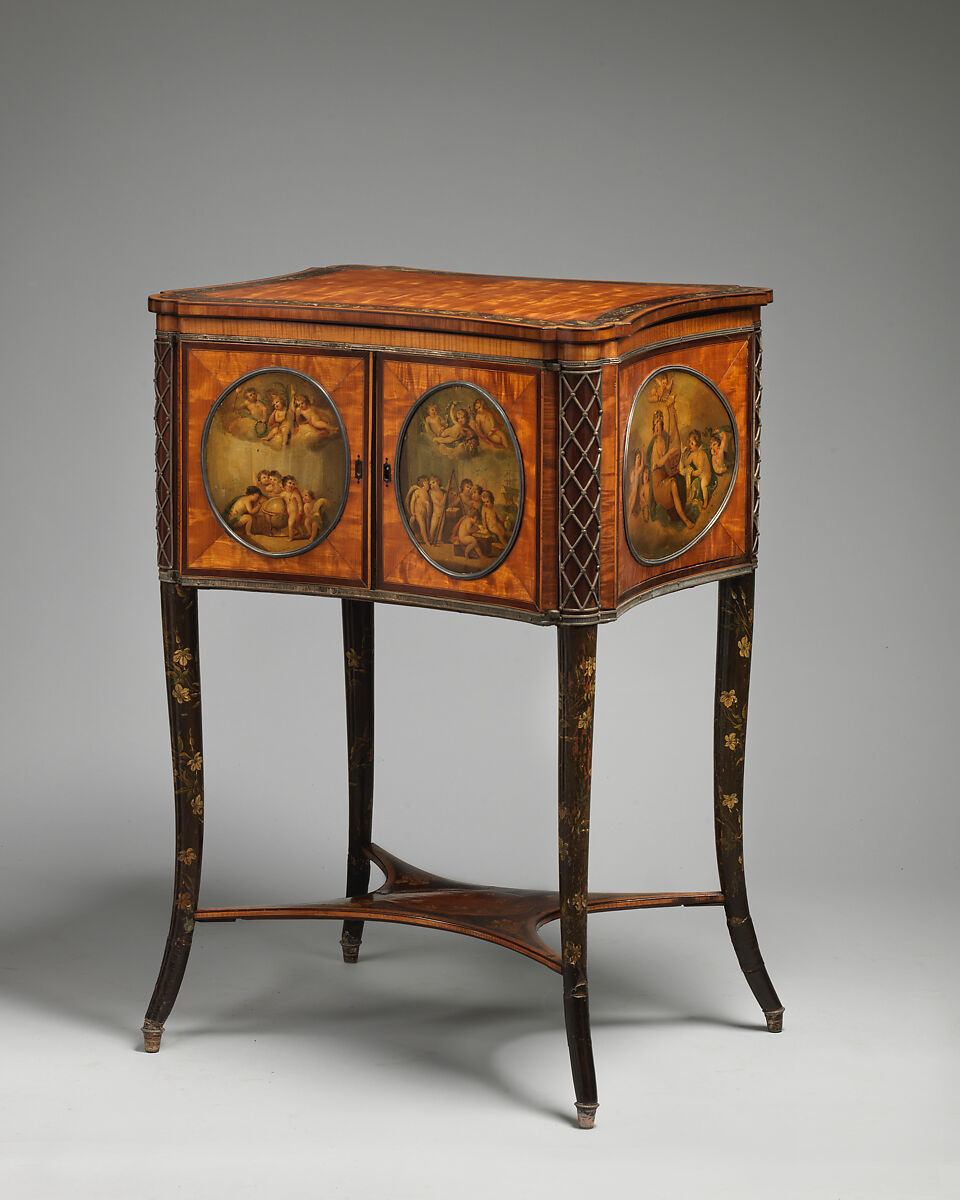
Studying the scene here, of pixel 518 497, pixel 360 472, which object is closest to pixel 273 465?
pixel 360 472

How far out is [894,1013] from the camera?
543 centimetres

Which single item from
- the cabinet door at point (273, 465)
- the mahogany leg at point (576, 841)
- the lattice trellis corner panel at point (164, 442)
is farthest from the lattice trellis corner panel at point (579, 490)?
the lattice trellis corner panel at point (164, 442)

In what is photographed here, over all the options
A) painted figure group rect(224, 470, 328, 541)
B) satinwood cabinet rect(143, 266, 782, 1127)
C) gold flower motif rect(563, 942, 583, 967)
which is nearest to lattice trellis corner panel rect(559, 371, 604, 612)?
satinwood cabinet rect(143, 266, 782, 1127)

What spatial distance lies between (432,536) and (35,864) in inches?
74.1

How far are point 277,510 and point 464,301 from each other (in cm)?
56

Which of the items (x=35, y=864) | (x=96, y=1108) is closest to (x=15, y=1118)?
(x=96, y=1108)

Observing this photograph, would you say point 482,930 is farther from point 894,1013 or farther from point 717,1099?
point 894,1013

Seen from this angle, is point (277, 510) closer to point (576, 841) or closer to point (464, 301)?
point (464, 301)

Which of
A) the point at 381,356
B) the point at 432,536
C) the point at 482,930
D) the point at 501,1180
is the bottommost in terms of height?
the point at 501,1180

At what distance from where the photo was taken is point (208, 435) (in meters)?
5.03

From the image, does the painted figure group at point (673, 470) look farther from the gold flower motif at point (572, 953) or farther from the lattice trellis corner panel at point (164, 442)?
the lattice trellis corner panel at point (164, 442)

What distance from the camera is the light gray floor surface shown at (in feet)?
15.5

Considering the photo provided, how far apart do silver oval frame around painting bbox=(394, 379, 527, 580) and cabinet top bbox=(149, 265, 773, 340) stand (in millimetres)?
117

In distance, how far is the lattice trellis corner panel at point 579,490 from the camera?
182 inches
